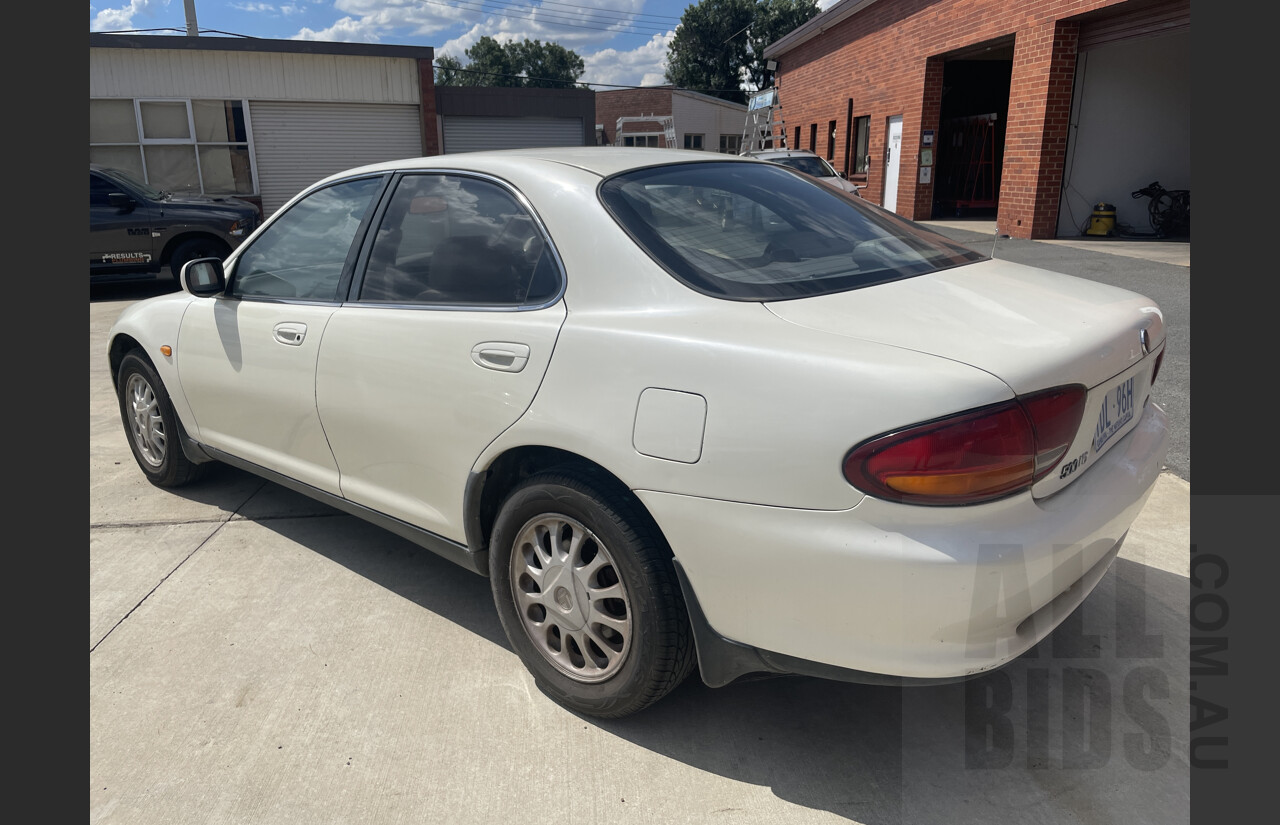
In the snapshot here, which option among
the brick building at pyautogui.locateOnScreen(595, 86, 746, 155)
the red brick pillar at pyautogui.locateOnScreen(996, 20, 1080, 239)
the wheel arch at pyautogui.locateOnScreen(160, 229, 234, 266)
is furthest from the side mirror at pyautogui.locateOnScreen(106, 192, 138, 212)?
the brick building at pyautogui.locateOnScreen(595, 86, 746, 155)

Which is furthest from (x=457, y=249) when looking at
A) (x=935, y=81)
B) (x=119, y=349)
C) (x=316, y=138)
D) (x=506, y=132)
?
(x=506, y=132)

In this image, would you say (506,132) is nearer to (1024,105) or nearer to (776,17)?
(1024,105)

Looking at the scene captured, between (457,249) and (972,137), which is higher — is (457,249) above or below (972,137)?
below

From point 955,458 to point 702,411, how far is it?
587 mm

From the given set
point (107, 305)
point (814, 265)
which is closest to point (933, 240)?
point (814, 265)

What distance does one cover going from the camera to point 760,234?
271cm

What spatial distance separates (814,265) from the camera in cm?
259

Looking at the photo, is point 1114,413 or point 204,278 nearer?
point 1114,413

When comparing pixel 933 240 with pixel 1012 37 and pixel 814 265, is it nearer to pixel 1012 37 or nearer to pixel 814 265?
pixel 814 265

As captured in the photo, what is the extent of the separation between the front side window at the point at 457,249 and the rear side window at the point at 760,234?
319 millimetres

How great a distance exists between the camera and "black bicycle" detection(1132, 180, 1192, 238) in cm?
1493

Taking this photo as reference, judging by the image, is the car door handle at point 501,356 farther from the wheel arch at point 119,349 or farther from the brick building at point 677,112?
the brick building at point 677,112

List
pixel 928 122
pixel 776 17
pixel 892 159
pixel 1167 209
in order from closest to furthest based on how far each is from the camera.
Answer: pixel 1167 209, pixel 928 122, pixel 892 159, pixel 776 17

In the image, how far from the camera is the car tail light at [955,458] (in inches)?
73.1
